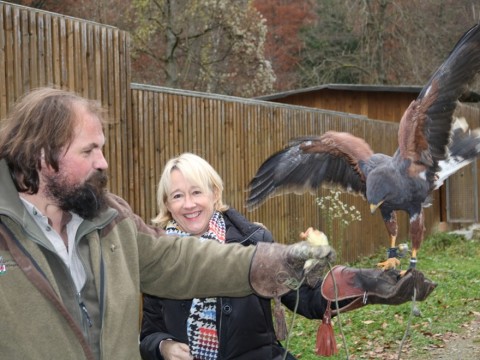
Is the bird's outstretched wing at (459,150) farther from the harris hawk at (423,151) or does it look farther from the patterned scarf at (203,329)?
the patterned scarf at (203,329)

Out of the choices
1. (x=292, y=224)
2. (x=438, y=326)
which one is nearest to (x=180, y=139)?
(x=292, y=224)

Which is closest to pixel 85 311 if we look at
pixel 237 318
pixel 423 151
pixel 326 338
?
pixel 237 318

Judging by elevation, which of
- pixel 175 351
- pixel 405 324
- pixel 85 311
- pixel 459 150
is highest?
pixel 459 150

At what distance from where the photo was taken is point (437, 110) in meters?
2.41

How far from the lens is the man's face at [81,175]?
1929mm

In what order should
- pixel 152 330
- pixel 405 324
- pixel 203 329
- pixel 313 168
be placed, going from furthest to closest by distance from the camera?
pixel 405 324 → pixel 313 168 → pixel 152 330 → pixel 203 329

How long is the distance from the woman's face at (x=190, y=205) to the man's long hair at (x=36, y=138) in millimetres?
648

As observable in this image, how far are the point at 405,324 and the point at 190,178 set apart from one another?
4509 mm

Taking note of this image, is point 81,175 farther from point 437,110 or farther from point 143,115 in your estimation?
point 143,115

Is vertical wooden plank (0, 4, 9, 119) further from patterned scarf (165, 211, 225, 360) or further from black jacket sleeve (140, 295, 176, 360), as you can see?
patterned scarf (165, 211, 225, 360)

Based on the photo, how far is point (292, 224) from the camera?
823 centimetres

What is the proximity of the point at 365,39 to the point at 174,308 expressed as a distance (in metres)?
20.0

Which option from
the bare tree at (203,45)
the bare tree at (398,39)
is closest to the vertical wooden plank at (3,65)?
the bare tree at (203,45)

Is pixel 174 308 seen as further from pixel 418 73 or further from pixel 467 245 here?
pixel 418 73
